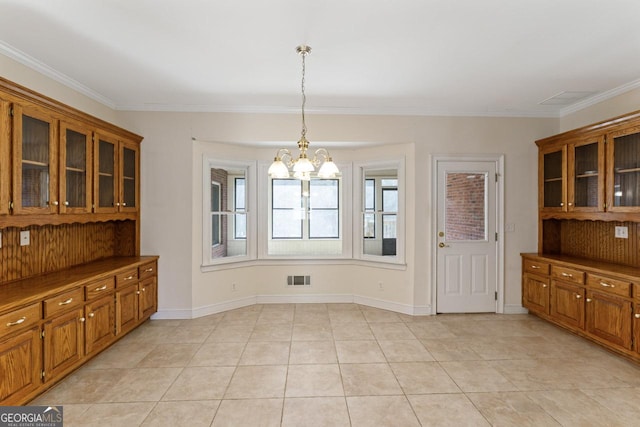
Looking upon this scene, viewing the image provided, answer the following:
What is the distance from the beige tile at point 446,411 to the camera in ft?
7.44

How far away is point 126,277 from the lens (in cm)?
361

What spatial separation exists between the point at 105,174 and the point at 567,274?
533cm

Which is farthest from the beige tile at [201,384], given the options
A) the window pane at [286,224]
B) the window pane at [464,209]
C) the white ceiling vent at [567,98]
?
the white ceiling vent at [567,98]

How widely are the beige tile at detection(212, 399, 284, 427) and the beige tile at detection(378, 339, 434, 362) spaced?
1267mm

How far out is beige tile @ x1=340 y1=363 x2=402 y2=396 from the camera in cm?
265

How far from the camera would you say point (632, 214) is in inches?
129

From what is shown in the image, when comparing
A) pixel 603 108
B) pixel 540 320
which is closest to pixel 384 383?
pixel 540 320

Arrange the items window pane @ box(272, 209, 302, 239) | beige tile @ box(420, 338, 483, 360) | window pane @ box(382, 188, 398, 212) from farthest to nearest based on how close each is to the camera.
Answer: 1. window pane @ box(272, 209, 302, 239)
2. window pane @ box(382, 188, 398, 212)
3. beige tile @ box(420, 338, 483, 360)

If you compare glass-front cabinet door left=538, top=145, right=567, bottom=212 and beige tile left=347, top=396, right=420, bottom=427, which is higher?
glass-front cabinet door left=538, top=145, right=567, bottom=212

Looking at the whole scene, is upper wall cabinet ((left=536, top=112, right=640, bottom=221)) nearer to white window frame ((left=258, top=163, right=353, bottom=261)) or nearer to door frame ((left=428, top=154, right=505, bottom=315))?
door frame ((left=428, top=154, right=505, bottom=315))

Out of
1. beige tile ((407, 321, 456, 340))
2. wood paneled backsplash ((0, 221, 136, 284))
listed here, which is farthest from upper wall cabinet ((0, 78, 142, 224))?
beige tile ((407, 321, 456, 340))

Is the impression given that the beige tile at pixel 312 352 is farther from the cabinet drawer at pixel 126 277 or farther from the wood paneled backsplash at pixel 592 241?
the wood paneled backsplash at pixel 592 241

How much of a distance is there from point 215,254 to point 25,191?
2297 millimetres

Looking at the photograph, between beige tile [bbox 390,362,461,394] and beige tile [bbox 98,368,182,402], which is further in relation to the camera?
beige tile [bbox 390,362,461,394]
